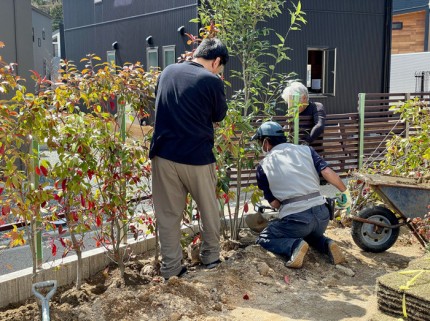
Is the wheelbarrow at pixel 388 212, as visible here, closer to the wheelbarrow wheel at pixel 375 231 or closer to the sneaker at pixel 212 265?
the wheelbarrow wheel at pixel 375 231

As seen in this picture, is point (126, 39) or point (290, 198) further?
point (126, 39)

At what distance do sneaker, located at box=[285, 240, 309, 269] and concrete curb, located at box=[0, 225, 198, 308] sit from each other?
136 centimetres

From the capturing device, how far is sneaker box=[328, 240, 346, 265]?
500cm

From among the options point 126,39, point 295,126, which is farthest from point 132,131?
point 126,39

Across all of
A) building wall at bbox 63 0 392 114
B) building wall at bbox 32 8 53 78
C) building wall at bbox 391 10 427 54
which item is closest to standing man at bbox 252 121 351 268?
building wall at bbox 63 0 392 114

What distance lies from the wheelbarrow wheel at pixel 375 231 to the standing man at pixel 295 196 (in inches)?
19.8

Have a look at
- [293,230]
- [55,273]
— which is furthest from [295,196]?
[55,273]

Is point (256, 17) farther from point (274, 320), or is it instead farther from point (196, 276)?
point (274, 320)

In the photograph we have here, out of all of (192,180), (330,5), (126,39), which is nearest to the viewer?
(192,180)

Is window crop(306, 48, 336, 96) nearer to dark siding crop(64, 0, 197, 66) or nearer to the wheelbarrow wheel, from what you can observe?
dark siding crop(64, 0, 197, 66)

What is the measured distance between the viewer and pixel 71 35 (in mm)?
21641

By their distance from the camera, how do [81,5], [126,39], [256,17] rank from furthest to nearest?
1. [81,5]
2. [126,39]
3. [256,17]

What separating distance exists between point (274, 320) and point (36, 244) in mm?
1957

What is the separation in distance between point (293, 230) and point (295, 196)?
300 mm
